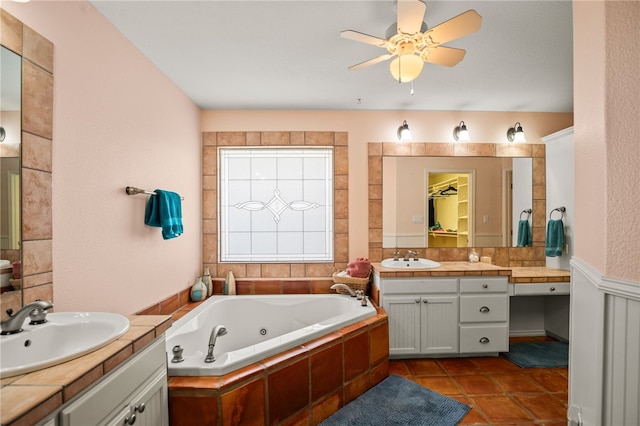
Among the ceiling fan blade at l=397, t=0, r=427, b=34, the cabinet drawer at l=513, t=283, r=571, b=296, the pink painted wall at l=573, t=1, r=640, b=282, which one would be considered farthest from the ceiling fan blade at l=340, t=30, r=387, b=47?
the cabinet drawer at l=513, t=283, r=571, b=296

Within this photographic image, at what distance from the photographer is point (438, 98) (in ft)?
9.30

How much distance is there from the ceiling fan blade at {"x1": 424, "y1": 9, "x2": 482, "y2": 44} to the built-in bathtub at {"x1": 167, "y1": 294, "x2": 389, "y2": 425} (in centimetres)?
181

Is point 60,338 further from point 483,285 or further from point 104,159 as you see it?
point 483,285

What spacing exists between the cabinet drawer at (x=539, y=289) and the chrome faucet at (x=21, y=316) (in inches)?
127

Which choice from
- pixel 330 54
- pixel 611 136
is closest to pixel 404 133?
pixel 330 54

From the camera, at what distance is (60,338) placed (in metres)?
1.21

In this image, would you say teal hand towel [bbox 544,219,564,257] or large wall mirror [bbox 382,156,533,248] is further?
large wall mirror [bbox 382,156,533,248]

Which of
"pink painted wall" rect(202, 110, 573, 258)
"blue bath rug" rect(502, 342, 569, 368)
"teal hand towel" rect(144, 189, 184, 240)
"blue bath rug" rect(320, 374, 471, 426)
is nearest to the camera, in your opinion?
"blue bath rug" rect(320, 374, 471, 426)

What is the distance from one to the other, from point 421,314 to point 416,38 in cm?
211

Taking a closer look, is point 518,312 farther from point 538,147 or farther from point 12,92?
point 12,92

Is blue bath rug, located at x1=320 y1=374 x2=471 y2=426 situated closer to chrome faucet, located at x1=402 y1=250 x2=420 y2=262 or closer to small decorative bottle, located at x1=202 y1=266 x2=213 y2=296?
chrome faucet, located at x1=402 y1=250 x2=420 y2=262

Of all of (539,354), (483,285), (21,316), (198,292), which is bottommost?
(539,354)

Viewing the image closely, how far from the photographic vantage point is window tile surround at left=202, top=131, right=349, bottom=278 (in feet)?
10.2

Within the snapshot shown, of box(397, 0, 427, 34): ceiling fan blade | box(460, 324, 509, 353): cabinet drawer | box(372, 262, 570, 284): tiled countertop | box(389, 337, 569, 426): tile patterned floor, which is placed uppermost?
box(397, 0, 427, 34): ceiling fan blade
